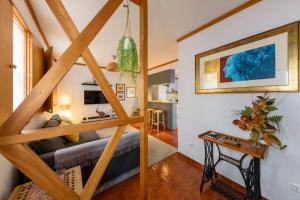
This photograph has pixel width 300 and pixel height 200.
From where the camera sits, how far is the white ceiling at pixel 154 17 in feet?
5.76

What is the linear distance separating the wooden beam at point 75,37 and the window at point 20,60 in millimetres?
1419

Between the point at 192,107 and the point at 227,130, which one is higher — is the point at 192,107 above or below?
above

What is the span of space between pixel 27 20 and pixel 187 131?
3.19m

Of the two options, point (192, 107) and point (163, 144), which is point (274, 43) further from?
point (163, 144)

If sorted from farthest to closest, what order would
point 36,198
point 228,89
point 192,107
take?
point 192,107 → point 228,89 → point 36,198

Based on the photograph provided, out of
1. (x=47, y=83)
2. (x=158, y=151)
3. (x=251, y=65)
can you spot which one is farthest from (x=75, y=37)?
(x=158, y=151)

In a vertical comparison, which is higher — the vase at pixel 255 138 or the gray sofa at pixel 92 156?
the vase at pixel 255 138

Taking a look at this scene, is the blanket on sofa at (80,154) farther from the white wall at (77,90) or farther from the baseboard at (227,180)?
the white wall at (77,90)

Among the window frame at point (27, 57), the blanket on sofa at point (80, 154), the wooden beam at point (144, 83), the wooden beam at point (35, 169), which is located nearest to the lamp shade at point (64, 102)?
the window frame at point (27, 57)

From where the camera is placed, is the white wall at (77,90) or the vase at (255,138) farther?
the white wall at (77,90)

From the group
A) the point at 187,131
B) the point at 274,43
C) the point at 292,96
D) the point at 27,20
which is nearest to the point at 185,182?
the point at 187,131

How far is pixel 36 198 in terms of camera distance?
1.05 metres

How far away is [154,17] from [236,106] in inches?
74.3

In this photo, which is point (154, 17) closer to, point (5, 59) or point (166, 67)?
point (5, 59)
